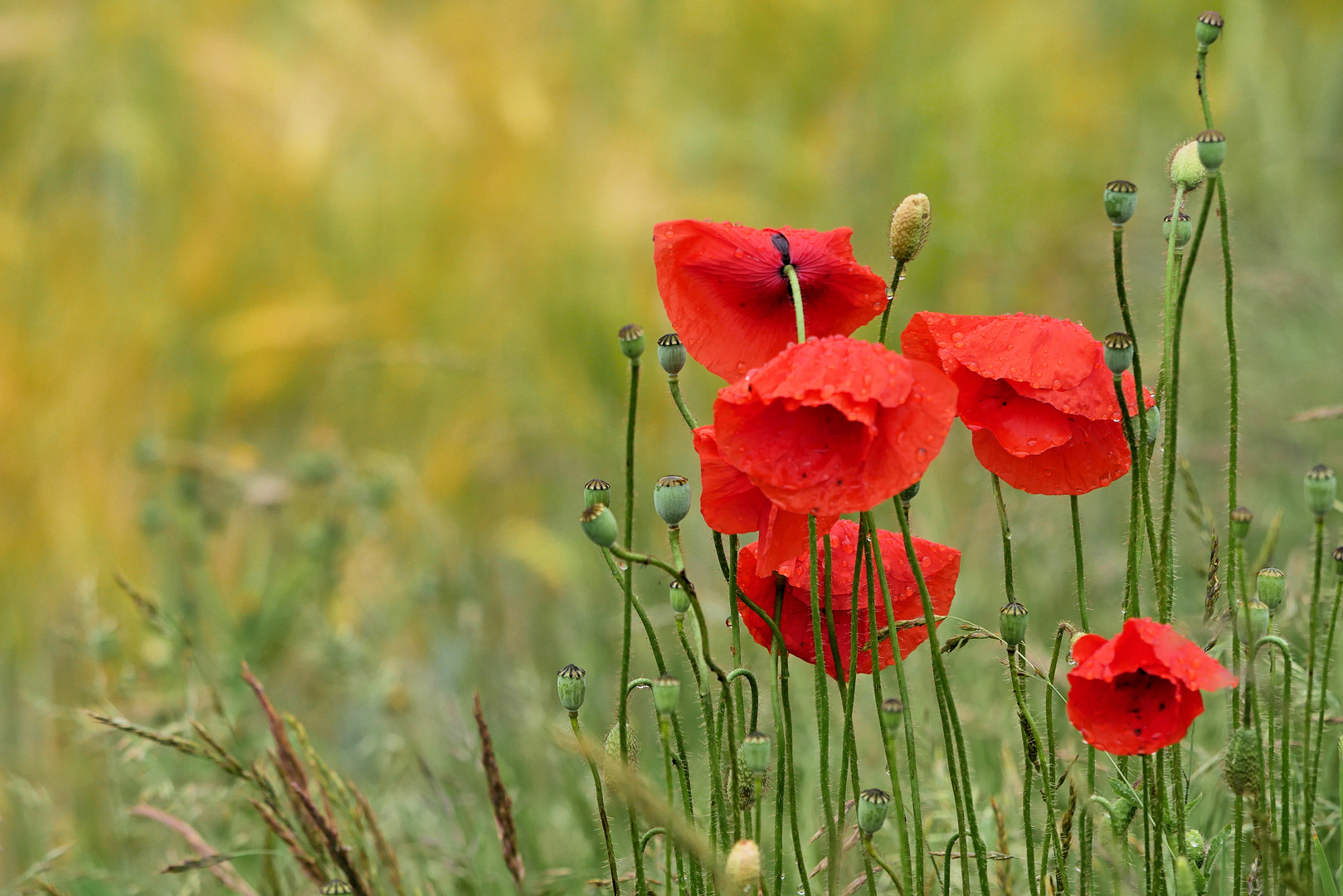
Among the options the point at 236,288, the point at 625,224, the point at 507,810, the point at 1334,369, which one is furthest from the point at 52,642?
the point at 1334,369

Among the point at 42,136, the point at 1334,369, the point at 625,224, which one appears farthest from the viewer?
the point at 42,136

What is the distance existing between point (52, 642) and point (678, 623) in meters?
1.37

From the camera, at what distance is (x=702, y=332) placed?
56 centimetres

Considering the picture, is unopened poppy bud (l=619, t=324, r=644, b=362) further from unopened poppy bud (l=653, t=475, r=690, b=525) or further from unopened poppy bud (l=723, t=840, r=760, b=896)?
unopened poppy bud (l=723, t=840, r=760, b=896)

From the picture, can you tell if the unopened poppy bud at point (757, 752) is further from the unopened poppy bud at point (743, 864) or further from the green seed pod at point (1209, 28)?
the green seed pod at point (1209, 28)

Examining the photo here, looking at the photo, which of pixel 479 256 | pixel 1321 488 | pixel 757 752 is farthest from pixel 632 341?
pixel 479 256

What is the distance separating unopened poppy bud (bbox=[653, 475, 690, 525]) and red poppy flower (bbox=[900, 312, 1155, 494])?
123 mm

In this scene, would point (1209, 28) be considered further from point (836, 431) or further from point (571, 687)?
point (571, 687)

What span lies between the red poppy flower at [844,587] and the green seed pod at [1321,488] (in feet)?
0.48

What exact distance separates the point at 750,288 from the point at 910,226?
0.08 meters

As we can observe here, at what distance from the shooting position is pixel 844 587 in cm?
58

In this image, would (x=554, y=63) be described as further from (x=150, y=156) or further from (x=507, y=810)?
(x=507, y=810)

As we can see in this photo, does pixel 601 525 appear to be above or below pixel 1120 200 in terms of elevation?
below

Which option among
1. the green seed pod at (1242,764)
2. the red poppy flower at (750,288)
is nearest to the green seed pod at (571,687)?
the red poppy flower at (750,288)
